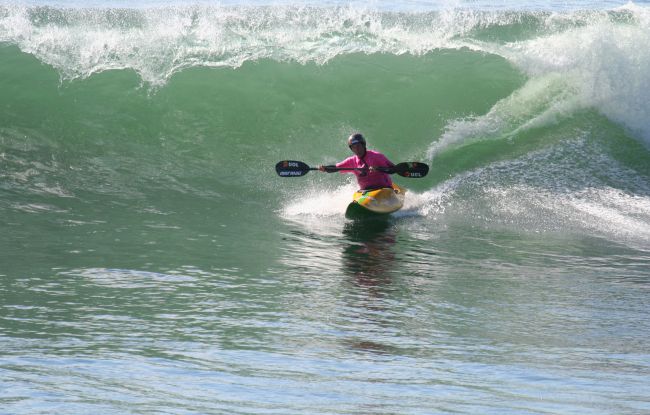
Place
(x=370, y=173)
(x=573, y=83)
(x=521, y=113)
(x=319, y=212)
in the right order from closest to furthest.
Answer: (x=370, y=173) < (x=319, y=212) < (x=521, y=113) < (x=573, y=83)

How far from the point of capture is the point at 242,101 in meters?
16.7

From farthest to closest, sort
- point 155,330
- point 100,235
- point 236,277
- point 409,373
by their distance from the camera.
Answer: point 100,235 → point 236,277 → point 155,330 → point 409,373

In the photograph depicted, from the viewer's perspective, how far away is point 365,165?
500 inches

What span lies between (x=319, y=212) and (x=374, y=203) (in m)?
0.89

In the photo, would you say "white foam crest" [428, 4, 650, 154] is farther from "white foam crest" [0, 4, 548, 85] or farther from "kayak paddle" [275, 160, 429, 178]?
"kayak paddle" [275, 160, 429, 178]

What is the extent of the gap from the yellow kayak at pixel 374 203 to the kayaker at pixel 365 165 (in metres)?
Result: 0.19

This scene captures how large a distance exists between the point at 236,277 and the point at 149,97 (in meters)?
8.26

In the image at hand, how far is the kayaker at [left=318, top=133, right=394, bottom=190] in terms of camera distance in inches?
497

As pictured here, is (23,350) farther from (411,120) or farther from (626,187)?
(411,120)

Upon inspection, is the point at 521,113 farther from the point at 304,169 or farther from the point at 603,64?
the point at 304,169

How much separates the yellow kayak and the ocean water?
0.19m

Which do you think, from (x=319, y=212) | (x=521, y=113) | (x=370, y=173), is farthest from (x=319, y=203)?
(x=521, y=113)

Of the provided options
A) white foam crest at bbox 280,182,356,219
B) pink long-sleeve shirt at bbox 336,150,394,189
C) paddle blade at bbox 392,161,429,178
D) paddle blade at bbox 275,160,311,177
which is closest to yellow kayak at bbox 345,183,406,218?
pink long-sleeve shirt at bbox 336,150,394,189

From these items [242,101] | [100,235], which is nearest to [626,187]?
[242,101]
